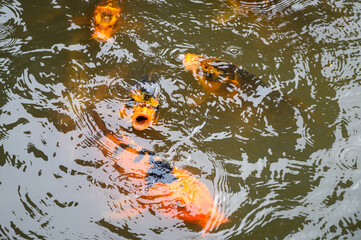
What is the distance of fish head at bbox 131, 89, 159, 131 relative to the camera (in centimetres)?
369

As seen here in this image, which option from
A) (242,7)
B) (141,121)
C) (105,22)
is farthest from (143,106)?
(242,7)

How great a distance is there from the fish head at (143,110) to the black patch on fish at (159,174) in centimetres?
45

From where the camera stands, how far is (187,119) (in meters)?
3.84

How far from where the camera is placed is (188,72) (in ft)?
13.7

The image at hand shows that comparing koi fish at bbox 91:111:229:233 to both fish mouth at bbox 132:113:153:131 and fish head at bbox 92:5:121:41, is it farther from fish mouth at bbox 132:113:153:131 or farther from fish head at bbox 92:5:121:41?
fish head at bbox 92:5:121:41

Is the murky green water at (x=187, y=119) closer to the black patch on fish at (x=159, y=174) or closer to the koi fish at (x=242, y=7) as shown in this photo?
the koi fish at (x=242, y=7)

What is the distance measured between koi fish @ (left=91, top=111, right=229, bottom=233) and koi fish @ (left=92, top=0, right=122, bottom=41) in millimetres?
1463

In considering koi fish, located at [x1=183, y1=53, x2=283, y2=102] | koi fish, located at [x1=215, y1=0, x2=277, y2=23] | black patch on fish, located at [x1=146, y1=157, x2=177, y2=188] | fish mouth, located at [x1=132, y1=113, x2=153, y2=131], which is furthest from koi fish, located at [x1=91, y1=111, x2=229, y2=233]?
koi fish, located at [x1=215, y1=0, x2=277, y2=23]

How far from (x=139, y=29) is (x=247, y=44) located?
135cm

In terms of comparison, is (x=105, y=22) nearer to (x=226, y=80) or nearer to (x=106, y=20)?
(x=106, y=20)

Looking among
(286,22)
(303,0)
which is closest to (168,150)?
(286,22)

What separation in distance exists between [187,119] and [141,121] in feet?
1.60

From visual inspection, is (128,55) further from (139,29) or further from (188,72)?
(188,72)

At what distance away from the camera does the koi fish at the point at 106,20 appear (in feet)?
14.4
